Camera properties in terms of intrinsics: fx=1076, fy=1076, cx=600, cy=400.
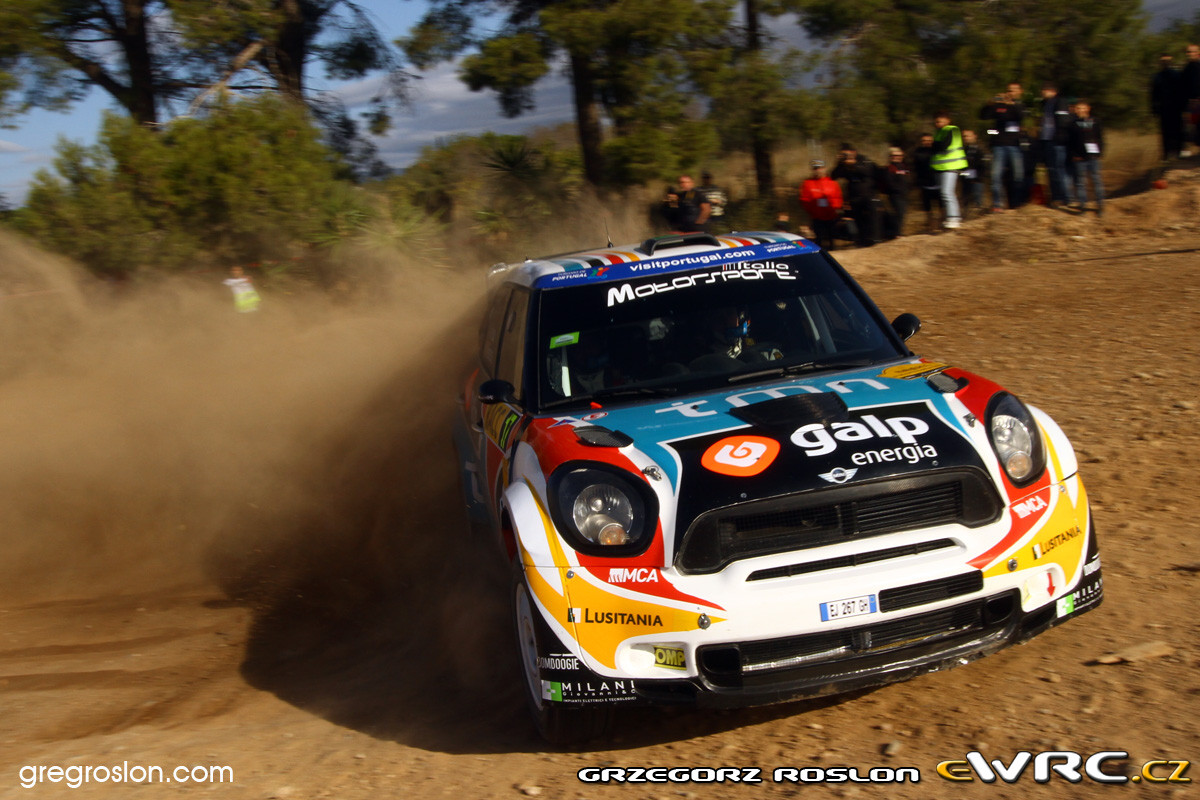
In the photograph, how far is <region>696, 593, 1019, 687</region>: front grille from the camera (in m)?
3.62

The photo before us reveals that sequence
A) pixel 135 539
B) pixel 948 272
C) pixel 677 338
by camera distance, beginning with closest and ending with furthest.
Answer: pixel 677 338 < pixel 135 539 < pixel 948 272

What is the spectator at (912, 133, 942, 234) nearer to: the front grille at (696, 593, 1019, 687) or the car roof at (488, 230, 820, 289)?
the car roof at (488, 230, 820, 289)

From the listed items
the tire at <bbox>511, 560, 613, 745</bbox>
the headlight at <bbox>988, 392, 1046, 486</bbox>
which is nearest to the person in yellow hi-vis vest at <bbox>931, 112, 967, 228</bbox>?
the headlight at <bbox>988, 392, 1046, 486</bbox>

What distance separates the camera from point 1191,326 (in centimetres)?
861

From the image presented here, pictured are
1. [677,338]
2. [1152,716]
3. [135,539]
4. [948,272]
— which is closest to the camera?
[1152,716]

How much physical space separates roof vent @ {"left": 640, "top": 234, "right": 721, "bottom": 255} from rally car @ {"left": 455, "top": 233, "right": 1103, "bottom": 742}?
1277mm

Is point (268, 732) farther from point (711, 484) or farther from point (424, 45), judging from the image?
point (424, 45)

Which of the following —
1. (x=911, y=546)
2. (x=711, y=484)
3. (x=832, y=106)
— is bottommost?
(x=911, y=546)

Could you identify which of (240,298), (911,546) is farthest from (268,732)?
(240,298)

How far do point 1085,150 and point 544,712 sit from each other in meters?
12.7

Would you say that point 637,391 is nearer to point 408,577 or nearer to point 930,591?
point 930,591

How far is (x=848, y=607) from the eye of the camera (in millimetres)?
3592

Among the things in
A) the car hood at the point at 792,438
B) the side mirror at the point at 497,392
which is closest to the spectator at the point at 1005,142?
the car hood at the point at 792,438

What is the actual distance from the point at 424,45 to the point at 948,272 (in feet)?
36.0
